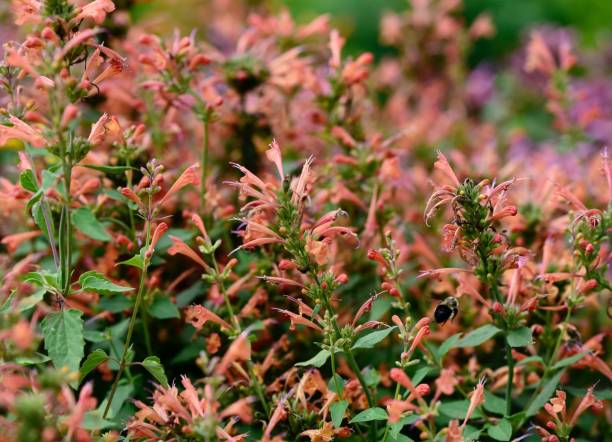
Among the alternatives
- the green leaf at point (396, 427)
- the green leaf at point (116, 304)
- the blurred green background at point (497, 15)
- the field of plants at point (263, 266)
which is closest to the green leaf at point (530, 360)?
the field of plants at point (263, 266)

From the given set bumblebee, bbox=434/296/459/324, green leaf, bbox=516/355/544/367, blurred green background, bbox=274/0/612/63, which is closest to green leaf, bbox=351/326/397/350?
bumblebee, bbox=434/296/459/324

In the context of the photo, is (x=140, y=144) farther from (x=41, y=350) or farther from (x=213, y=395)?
(x=213, y=395)

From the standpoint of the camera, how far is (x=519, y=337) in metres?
1.22

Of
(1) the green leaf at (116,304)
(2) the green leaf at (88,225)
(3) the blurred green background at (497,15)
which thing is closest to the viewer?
(2) the green leaf at (88,225)

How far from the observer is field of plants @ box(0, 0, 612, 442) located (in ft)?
3.69

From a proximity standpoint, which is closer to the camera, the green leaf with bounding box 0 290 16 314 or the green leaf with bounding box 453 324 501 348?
the green leaf with bounding box 0 290 16 314

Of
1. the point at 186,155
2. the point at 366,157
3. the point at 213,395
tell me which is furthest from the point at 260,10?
the point at 213,395

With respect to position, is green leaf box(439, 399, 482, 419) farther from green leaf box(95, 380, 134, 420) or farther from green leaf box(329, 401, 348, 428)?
green leaf box(95, 380, 134, 420)

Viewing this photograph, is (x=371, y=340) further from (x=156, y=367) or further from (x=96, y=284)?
(x=96, y=284)

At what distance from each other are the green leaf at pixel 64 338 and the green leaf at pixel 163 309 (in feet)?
0.83

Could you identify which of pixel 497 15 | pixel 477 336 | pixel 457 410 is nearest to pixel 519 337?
pixel 477 336

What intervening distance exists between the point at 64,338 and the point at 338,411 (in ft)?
1.47

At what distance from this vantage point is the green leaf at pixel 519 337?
1201 mm

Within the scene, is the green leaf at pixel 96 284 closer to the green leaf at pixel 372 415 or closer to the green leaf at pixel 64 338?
the green leaf at pixel 64 338
